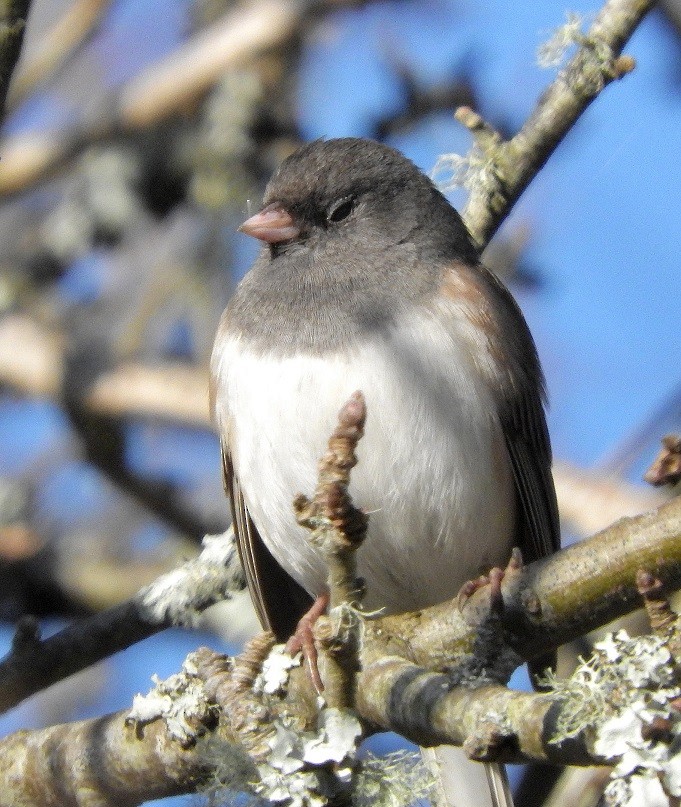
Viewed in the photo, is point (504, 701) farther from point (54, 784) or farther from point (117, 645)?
point (117, 645)

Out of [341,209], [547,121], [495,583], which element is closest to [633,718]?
[495,583]

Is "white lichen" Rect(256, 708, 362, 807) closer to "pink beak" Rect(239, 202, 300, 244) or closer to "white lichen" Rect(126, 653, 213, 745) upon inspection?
"white lichen" Rect(126, 653, 213, 745)

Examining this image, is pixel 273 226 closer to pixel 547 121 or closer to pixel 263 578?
pixel 547 121

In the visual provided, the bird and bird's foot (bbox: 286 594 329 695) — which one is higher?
the bird

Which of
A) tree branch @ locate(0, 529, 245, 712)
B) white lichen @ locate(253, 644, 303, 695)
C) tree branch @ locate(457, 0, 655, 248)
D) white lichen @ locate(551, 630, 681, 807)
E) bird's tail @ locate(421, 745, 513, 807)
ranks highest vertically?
tree branch @ locate(457, 0, 655, 248)

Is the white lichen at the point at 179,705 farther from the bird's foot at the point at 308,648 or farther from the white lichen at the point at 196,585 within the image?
the white lichen at the point at 196,585

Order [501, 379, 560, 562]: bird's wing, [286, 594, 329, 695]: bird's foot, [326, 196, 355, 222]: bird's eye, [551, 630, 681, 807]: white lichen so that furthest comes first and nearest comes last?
[326, 196, 355, 222]: bird's eye < [501, 379, 560, 562]: bird's wing < [286, 594, 329, 695]: bird's foot < [551, 630, 681, 807]: white lichen

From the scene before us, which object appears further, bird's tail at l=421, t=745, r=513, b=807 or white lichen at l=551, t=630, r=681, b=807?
bird's tail at l=421, t=745, r=513, b=807

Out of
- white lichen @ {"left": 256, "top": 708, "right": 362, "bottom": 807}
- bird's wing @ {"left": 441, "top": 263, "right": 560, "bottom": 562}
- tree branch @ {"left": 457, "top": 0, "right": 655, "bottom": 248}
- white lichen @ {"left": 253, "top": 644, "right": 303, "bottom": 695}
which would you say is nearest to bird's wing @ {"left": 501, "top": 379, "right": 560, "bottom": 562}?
bird's wing @ {"left": 441, "top": 263, "right": 560, "bottom": 562}

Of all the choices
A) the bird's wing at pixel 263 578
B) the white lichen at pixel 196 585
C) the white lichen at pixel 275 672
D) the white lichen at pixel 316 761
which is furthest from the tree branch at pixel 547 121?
the white lichen at pixel 316 761

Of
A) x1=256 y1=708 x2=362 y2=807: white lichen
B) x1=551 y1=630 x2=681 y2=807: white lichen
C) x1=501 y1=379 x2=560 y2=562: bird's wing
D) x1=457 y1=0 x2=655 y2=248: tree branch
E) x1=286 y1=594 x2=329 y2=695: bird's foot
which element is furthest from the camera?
x1=501 y1=379 x2=560 y2=562: bird's wing
